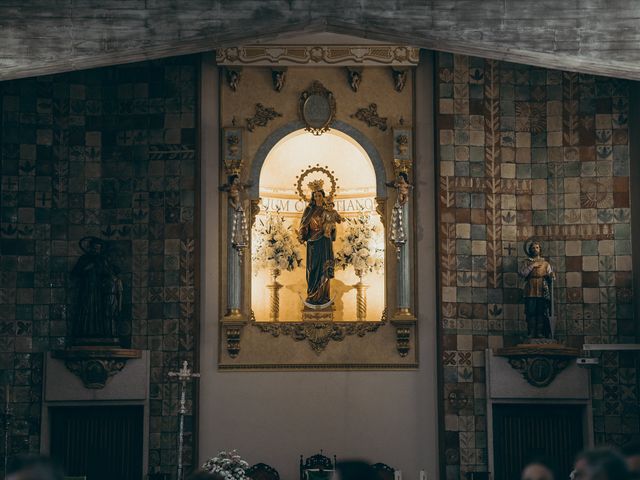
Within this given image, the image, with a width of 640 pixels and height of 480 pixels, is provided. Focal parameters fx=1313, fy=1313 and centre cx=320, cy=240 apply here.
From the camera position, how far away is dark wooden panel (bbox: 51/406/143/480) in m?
15.0

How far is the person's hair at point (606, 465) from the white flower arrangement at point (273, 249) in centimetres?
969

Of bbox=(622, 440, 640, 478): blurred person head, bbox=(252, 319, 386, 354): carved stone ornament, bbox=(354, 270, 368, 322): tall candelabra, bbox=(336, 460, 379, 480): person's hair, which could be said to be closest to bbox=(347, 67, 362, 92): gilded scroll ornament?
bbox=(354, 270, 368, 322): tall candelabra

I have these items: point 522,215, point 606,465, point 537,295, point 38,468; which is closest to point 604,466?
point 606,465

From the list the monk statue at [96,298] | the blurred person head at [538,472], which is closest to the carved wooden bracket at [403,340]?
the monk statue at [96,298]

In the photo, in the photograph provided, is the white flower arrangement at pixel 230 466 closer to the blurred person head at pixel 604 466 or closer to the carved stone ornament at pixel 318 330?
the carved stone ornament at pixel 318 330

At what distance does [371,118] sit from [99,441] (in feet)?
16.1

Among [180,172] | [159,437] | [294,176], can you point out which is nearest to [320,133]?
[294,176]

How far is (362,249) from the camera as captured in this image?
15617 mm

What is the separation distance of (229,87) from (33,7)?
156 inches

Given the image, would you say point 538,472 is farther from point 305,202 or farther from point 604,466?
point 305,202

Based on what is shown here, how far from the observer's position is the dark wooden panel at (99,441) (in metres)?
15.0

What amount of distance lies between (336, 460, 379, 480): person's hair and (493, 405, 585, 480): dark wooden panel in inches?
366

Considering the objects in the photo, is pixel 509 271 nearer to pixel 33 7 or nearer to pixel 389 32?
pixel 389 32

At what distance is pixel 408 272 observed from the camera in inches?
601
